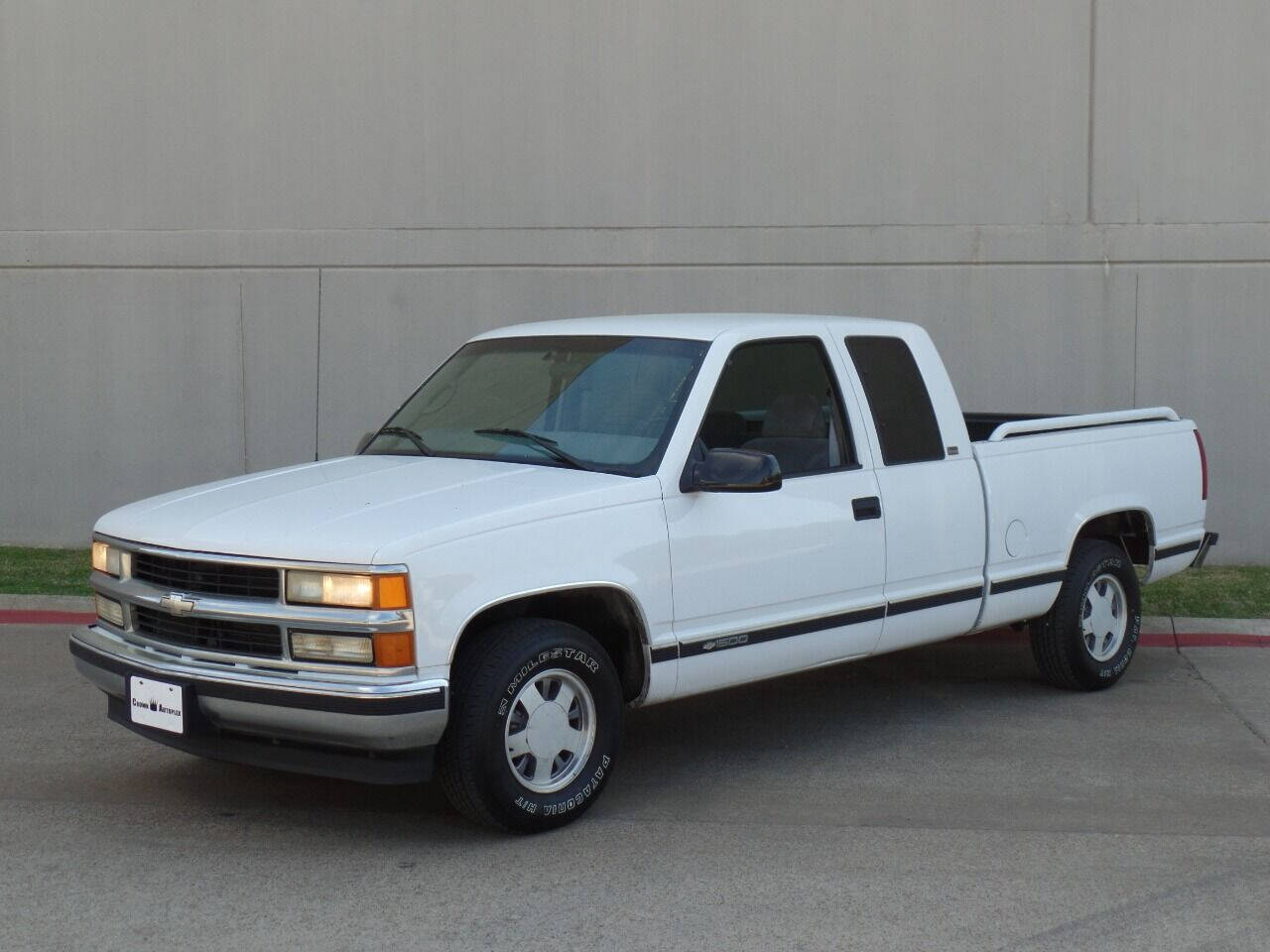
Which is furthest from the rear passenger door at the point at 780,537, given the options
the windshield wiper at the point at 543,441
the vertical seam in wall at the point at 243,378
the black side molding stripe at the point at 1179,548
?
the vertical seam in wall at the point at 243,378

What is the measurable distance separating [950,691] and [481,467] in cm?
328

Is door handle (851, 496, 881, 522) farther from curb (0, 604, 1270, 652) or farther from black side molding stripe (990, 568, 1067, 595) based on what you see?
curb (0, 604, 1270, 652)

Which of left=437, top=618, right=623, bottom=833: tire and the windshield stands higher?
the windshield

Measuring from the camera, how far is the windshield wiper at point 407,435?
6.49 metres

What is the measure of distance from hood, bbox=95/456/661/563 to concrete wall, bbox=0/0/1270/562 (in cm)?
607

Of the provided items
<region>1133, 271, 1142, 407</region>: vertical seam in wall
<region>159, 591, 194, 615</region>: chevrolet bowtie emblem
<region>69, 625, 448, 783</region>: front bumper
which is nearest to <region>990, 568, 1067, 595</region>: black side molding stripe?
<region>69, 625, 448, 783</region>: front bumper

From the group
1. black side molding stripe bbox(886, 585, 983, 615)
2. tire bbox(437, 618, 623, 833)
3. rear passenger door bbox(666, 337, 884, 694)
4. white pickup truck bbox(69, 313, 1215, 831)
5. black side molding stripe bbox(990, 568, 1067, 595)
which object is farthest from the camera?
black side molding stripe bbox(990, 568, 1067, 595)

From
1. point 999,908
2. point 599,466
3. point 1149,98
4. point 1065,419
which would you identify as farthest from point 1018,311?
point 999,908

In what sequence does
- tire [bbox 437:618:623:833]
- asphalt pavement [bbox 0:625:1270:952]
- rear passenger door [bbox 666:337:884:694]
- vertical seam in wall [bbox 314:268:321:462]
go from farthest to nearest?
vertical seam in wall [bbox 314:268:321:462]
rear passenger door [bbox 666:337:884:694]
tire [bbox 437:618:623:833]
asphalt pavement [bbox 0:625:1270:952]

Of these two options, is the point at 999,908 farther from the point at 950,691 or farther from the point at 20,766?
the point at 20,766

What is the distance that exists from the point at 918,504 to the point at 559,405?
1658 millimetres

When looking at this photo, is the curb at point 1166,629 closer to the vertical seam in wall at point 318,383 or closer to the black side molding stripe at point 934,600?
the black side molding stripe at point 934,600

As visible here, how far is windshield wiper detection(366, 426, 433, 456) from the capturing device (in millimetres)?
6491

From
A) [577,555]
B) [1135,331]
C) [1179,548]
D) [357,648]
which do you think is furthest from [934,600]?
[1135,331]
